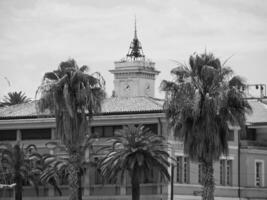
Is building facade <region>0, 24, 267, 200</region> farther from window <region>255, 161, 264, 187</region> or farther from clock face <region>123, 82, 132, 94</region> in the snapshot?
clock face <region>123, 82, 132, 94</region>

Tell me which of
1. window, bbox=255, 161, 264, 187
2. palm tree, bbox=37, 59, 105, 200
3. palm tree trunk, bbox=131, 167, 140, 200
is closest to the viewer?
palm tree, bbox=37, 59, 105, 200

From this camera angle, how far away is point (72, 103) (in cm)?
8925

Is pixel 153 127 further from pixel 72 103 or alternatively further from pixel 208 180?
pixel 208 180

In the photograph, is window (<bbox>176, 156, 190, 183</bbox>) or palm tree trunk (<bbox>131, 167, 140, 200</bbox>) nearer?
palm tree trunk (<bbox>131, 167, 140, 200</bbox>)

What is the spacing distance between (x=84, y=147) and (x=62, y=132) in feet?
13.2

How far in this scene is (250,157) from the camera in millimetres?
107312

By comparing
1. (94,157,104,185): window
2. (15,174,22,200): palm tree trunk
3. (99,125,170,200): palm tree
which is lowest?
(15,174,22,200): palm tree trunk

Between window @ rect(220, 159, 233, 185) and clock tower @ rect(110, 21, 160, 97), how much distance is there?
4336cm

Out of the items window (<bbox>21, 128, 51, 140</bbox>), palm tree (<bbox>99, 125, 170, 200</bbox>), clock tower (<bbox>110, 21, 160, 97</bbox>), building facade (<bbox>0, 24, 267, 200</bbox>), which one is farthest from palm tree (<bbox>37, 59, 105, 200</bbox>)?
clock tower (<bbox>110, 21, 160, 97</bbox>)

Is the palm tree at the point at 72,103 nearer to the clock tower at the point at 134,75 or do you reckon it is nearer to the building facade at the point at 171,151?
the building facade at the point at 171,151

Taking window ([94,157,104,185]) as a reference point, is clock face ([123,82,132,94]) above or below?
above

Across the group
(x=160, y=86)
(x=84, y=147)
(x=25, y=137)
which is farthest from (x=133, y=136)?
(x=25, y=137)

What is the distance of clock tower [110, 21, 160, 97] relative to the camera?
15000cm

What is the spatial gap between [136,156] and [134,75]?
2401 inches
